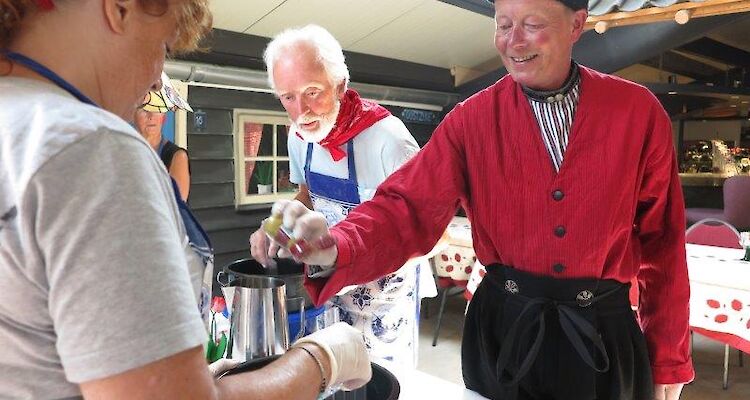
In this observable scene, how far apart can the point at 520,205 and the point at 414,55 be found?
14.9 feet

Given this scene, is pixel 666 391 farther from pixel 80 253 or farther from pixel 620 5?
pixel 620 5

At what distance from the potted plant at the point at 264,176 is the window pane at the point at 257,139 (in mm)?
89

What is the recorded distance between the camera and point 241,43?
4086mm

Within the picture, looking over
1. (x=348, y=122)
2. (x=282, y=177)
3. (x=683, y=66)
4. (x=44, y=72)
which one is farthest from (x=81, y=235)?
(x=683, y=66)

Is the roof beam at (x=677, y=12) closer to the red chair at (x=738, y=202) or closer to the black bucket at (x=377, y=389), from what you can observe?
the black bucket at (x=377, y=389)

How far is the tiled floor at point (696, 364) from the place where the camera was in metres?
3.51

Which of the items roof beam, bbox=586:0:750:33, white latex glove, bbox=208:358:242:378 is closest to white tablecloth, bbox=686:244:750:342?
roof beam, bbox=586:0:750:33

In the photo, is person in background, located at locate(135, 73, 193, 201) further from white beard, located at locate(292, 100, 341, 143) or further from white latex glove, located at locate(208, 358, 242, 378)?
white latex glove, located at locate(208, 358, 242, 378)

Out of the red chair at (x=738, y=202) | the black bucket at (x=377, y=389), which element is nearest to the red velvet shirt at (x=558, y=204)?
the black bucket at (x=377, y=389)

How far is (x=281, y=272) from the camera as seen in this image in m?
1.37

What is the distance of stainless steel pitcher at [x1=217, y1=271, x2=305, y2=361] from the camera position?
1.12m

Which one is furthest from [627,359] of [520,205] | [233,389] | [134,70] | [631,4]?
[631,4]

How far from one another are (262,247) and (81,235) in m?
0.76

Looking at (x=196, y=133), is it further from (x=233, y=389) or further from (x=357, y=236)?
(x=233, y=389)
